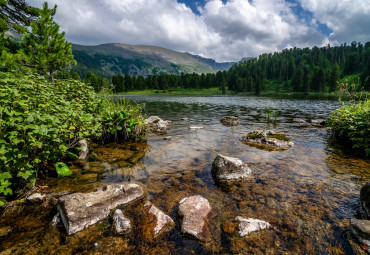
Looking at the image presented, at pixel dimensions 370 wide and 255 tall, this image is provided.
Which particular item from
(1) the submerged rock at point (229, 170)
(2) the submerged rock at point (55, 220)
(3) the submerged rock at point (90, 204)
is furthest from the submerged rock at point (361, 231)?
(2) the submerged rock at point (55, 220)

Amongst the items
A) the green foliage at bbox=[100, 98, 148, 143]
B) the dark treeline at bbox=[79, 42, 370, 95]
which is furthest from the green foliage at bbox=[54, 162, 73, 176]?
the dark treeline at bbox=[79, 42, 370, 95]

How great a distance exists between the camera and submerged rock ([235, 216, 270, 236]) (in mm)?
3472

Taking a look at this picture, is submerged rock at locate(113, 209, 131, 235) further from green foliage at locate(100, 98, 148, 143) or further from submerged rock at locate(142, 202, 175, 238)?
green foliage at locate(100, 98, 148, 143)

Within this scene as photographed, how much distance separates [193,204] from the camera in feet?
13.6

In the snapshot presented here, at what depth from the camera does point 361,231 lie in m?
3.17

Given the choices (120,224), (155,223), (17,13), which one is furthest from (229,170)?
(17,13)

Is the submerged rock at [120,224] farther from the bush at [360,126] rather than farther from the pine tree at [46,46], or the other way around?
the pine tree at [46,46]

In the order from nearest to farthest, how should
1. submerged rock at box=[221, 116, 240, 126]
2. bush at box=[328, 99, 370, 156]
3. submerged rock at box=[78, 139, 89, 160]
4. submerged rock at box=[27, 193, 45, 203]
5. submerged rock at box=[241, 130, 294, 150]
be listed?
submerged rock at box=[27, 193, 45, 203]
submerged rock at box=[78, 139, 89, 160]
bush at box=[328, 99, 370, 156]
submerged rock at box=[241, 130, 294, 150]
submerged rock at box=[221, 116, 240, 126]

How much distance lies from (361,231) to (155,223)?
3.86m

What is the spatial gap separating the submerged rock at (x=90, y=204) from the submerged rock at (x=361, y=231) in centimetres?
460

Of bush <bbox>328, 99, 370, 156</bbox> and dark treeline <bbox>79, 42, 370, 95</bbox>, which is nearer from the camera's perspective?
bush <bbox>328, 99, 370, 156</bbox>

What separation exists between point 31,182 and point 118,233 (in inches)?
103

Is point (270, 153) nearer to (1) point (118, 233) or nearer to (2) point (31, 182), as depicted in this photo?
(1) point (118, 233)

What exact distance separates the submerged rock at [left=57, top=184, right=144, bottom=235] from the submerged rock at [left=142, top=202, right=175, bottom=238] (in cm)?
79
